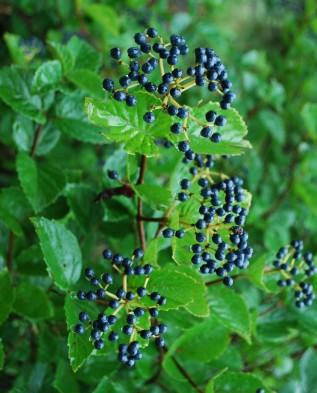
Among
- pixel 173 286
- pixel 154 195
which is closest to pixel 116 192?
pixel 154 195

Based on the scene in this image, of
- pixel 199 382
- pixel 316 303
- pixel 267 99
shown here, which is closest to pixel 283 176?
pixel 267 99

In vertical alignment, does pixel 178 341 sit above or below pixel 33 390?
above

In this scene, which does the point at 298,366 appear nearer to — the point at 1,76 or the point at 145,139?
the point at 145,139

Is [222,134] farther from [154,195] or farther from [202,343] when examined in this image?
[202,343]

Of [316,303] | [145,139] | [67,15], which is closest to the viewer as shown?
[145,139]

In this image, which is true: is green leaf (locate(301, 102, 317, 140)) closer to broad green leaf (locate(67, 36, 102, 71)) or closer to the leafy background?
the leafy background

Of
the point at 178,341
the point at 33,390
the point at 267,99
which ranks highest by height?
the point at 267,99

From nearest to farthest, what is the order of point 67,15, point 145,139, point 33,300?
1. point 145,139
2. point 33,300
3. point 67,15

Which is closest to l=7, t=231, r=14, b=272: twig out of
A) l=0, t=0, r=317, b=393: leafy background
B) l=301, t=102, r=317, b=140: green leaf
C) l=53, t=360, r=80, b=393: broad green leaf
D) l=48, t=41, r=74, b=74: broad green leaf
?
l=0, t=0, r=317, b=393: leafy background
